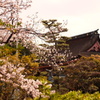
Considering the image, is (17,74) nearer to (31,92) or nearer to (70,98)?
(31,92)

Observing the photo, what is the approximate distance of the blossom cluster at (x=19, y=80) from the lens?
5422 mm

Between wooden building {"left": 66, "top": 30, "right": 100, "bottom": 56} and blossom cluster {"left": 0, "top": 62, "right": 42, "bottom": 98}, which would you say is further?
wooden building {"left": 66, "top": 30, "right": 100, "bottom": 56}

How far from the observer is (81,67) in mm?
13469

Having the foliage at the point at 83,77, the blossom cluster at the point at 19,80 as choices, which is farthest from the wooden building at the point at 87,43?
the blossom cluster at the point at 19,80

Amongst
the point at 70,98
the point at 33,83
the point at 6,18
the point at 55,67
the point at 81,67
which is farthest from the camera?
the point at 55,67

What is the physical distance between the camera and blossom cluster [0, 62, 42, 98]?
542 centimetres

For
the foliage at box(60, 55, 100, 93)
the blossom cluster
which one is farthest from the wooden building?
the blossom cluster

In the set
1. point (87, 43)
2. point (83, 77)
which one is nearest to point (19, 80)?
point (83, 77)

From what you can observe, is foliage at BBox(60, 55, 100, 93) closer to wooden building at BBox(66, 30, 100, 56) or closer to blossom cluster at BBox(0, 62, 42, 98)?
blossom cluster at BBox(0, 62, 42, 98)

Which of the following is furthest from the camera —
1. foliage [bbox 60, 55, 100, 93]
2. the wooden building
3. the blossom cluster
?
the wooden building

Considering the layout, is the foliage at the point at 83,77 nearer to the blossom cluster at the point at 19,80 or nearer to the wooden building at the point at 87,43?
the blossom cluster at the point at 19,80

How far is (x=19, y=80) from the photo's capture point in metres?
5.87

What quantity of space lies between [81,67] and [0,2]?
848cm

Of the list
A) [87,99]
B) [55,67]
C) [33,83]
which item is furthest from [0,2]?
[55,67]
